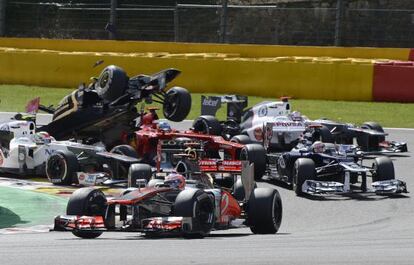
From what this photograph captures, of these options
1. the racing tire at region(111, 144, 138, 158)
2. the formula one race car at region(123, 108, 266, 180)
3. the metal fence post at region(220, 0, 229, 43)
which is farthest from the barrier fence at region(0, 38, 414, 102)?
the racing tire at region(111, 144, 138, 158)

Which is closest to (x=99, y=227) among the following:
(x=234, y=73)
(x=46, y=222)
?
(x=46, y=222)

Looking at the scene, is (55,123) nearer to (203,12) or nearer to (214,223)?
(214,223)

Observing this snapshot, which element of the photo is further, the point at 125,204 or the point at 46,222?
the point at 46,222

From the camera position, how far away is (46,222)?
13.1m

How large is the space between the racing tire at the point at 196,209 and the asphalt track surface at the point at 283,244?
0.51 feet

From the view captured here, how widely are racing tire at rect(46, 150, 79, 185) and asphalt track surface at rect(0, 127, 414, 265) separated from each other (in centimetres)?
338

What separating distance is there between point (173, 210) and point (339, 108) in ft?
47.2

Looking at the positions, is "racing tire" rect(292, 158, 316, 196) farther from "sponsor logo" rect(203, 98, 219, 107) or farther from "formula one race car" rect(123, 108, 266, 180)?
"sponsor logo" rect(203, 98, 219, 107)

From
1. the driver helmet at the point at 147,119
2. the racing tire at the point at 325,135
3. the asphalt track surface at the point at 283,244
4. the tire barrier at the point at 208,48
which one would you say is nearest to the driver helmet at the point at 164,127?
the driver helmet at the point at 147,119

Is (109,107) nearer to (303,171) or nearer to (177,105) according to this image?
(177,105)

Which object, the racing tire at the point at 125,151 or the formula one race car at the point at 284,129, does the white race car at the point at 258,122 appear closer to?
the formula one race car at the point at 284,129

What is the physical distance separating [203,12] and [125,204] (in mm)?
22381

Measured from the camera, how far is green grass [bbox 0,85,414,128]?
2384 centimetres

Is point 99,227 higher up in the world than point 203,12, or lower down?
lower down
